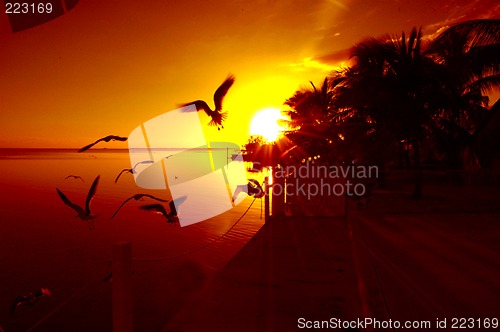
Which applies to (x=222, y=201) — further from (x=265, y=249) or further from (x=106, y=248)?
(x=265, y=249)

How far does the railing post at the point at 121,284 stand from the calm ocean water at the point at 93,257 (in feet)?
1.51

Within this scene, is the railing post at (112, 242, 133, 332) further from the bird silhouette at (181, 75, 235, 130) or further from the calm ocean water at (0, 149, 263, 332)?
the bird silhouette at (181, 75, 235, 130)

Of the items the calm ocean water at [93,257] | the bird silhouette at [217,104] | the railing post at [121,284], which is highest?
the bird silhouette at [217,104]

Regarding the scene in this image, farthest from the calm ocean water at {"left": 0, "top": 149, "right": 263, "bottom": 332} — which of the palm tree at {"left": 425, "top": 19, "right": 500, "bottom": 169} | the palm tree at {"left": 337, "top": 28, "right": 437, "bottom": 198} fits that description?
the palm tree at {"left": 425, "top": 19, "right": 500, "bottom": 169}

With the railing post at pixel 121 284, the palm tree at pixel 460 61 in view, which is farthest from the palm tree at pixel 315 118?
the railing post at pixel 121 284

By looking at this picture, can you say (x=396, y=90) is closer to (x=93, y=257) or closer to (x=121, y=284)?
(x=93, y=257)

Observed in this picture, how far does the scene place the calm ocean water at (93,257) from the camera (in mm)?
6426

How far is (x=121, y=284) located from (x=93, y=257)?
25.8 feet

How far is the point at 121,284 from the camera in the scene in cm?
292

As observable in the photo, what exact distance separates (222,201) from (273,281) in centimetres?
1501

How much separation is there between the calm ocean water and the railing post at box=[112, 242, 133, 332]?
462 mm

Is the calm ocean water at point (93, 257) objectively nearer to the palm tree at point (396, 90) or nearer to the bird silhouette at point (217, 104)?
the bird silhouette at point (217, 104)

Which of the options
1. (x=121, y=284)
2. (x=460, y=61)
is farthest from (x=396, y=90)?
(x=121, y=284)

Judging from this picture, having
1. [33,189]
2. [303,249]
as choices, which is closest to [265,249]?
[303,249]
